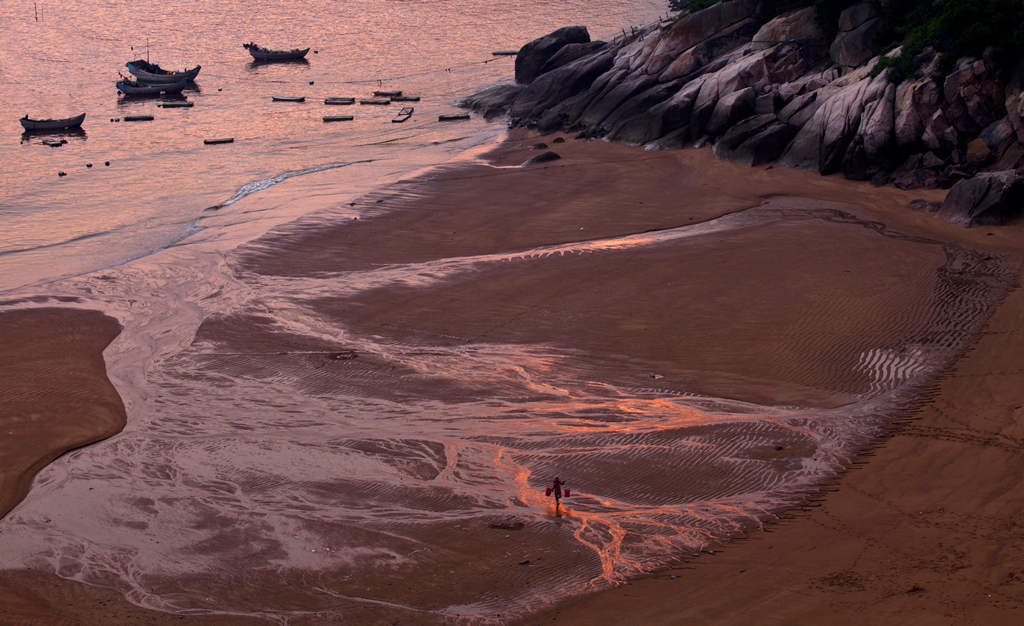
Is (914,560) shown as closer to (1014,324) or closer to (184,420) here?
(1014,324)

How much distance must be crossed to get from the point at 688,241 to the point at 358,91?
37.4 meters

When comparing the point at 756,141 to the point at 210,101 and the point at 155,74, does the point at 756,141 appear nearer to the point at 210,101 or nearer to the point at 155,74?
the point at 210,101

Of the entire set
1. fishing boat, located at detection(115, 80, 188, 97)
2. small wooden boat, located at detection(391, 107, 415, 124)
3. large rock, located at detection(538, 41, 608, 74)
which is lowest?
small wooden boat, located at detection(391, 107, 415, 124)

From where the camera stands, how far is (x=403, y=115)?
154ft

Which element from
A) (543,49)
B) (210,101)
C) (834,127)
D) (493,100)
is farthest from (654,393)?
(210,101)

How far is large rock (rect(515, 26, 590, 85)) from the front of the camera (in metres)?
48.8

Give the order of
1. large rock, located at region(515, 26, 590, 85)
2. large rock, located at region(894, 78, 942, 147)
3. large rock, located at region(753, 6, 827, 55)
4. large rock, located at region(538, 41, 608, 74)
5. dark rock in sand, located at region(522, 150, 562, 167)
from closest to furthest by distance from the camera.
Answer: large rock, located at region(894, 78, 942, 147) < large rock, located at region(753, 6, 827, 55) < dark rock in sand, located at region(522, 150, 562, 167) < large rock, located at region(538, 41, 608, 74) < large rock, located at region(515, 26, 590, 85)

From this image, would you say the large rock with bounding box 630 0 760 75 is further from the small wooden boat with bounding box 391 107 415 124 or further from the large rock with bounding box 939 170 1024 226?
the large rock with bounding box 939 170 1024 226

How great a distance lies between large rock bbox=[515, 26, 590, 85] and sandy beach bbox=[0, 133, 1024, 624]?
2414 centimetres

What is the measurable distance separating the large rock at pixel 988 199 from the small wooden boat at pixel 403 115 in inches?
1192

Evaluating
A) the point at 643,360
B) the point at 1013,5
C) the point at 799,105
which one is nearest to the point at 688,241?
the point at 643,360

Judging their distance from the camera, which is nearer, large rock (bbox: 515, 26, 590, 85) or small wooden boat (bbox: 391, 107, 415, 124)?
small wooden boat (bbox: 391, 107, 415, 124)

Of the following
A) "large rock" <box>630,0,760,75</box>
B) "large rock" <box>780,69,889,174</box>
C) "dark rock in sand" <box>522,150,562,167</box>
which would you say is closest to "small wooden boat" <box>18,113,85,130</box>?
"dark rock in sand" <box>522,150,562,167</box>

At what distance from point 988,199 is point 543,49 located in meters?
31.6
